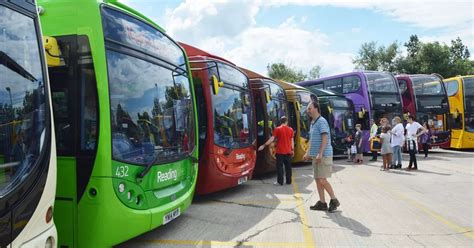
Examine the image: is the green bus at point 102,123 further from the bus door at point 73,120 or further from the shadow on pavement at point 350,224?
the shadow on pavement at point 350,224

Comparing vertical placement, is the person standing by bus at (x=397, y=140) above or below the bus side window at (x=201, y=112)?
below

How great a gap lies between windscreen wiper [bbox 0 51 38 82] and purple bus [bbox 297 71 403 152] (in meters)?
17.3

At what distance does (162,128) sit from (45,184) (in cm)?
218

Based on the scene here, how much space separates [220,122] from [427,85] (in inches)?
660

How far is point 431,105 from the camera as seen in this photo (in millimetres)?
20812

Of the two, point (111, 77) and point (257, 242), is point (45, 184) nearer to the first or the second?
point (111, 77)

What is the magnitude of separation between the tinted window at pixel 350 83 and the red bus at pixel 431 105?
9.45ft

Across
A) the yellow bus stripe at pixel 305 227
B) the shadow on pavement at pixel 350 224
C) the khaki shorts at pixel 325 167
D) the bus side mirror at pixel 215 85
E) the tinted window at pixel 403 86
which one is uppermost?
the tinted window at pixel 403 86

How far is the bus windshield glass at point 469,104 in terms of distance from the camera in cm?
2067

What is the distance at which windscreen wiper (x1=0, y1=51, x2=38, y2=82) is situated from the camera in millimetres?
2881

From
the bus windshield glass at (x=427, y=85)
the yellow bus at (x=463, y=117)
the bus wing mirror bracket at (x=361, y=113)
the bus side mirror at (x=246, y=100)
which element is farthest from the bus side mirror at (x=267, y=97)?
the yellow bus at (x=463, y=117)

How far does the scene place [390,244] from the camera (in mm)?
5223

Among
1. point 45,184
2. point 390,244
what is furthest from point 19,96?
point 390,244

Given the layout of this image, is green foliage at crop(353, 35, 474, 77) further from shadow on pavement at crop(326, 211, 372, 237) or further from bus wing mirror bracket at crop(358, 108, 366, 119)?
shadow on pavement at crop(326, 211, 372, 237)
